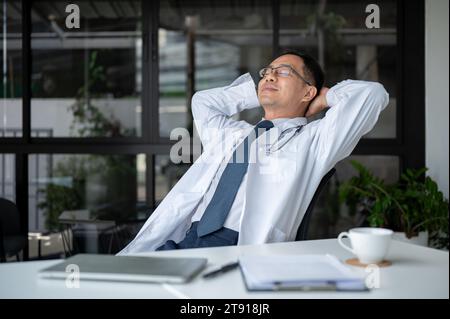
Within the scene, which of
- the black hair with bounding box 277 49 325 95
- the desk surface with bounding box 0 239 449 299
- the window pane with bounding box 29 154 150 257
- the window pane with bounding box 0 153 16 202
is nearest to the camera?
the desk surface with bounding box 0 239 449 299

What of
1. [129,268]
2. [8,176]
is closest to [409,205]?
[129,268]

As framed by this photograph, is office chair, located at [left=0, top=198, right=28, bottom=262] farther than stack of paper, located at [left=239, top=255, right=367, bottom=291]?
Yes

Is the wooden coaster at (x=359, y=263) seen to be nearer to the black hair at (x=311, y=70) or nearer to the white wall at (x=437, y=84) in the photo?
the black hair at (x=311, y=70)

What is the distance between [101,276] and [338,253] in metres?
0.51

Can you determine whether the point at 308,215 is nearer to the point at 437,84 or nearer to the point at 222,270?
the point at 222,270

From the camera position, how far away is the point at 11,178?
380cm

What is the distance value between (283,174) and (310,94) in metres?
0.44

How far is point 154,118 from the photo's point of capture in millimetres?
3561

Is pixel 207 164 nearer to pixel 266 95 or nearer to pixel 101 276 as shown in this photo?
pixel 266 95

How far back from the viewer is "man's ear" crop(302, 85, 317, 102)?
81.5 inches

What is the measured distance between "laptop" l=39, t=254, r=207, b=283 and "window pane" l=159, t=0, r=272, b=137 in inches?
198

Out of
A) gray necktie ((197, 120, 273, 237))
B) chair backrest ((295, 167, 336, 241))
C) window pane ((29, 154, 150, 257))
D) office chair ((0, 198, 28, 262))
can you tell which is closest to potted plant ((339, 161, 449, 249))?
chair backrest ((295, 167, 336, 241))

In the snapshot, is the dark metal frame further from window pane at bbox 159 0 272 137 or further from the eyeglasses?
window pane at bbox 159 0 272 137

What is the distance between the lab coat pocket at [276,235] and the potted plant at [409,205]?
1.38 metres
